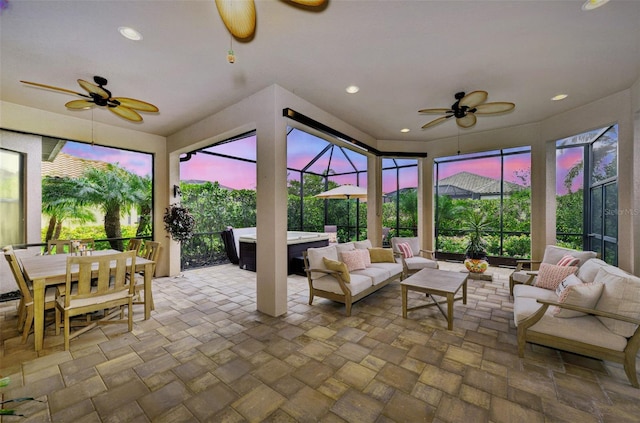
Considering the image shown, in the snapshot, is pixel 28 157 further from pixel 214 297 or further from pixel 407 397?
pixel 407 397

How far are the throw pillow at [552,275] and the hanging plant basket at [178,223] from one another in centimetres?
615

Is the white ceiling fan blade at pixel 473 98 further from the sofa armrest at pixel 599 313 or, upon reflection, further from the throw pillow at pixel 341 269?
the throw pillow at pixel 341 269

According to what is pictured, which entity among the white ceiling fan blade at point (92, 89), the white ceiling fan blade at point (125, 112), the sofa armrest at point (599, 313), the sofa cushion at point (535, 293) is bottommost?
the sofa cushion at point (535, 293)

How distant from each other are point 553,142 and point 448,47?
4050 mm

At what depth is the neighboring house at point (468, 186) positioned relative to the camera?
725cm

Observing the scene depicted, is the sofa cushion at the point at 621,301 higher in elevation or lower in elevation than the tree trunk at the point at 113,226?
lower

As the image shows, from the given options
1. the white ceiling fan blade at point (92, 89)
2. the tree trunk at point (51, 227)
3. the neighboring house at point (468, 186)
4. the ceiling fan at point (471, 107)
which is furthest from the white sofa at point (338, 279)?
the tree trunk at point (51, 227)

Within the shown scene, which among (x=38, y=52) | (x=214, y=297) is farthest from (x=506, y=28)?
(x=214, y=297)

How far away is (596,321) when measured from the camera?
230cm

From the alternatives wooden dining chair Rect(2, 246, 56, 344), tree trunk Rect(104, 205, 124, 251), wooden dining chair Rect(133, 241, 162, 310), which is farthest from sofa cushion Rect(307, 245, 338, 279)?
tree trunk Rect(104, 205, 124, 251)

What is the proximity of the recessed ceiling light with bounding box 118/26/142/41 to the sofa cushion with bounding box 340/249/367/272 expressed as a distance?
3.69m

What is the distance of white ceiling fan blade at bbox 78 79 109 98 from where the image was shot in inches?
113

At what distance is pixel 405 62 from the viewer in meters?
3.01

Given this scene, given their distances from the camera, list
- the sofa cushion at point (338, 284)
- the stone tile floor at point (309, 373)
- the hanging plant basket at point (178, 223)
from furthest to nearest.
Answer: the hanging plant basket at point (178, 223) → the sofa cushion at point (338, 284) → the stone tile floor at point (309, 373)
